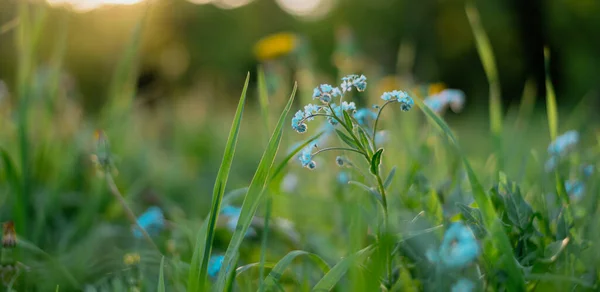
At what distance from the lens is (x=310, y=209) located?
1771 mm

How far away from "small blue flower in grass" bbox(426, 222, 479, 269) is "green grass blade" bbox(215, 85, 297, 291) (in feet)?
0.88

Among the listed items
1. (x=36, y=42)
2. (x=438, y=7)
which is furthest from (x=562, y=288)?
(x=438, y=7)

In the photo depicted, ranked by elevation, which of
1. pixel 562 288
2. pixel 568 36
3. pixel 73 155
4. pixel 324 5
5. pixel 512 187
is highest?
pixel 324 5

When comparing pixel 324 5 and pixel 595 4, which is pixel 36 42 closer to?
pixel 595 4

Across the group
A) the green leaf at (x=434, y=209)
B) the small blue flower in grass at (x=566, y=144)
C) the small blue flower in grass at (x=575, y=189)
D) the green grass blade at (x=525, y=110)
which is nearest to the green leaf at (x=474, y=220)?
the green leaf at (x=434, y=209)

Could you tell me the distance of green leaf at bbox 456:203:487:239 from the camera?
80 centimetres

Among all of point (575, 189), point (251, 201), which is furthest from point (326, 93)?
point (575, 189)

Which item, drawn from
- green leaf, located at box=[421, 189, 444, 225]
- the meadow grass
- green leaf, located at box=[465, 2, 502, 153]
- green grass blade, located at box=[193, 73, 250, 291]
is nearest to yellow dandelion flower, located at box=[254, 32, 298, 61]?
the meadow grass

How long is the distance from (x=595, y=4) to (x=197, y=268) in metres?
10.3

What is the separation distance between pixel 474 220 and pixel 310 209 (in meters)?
0.99

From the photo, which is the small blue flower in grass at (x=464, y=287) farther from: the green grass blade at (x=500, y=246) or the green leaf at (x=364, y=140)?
the green leaf at (x=364, y=140)

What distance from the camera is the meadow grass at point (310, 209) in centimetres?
77

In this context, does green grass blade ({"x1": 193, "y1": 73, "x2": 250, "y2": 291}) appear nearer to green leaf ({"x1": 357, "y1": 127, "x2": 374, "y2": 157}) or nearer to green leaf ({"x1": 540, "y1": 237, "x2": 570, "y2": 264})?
green leaf ({"x1": 357, "y1": 127, "x2": 374, "y2": 157})

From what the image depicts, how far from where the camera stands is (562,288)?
29.0 inches
